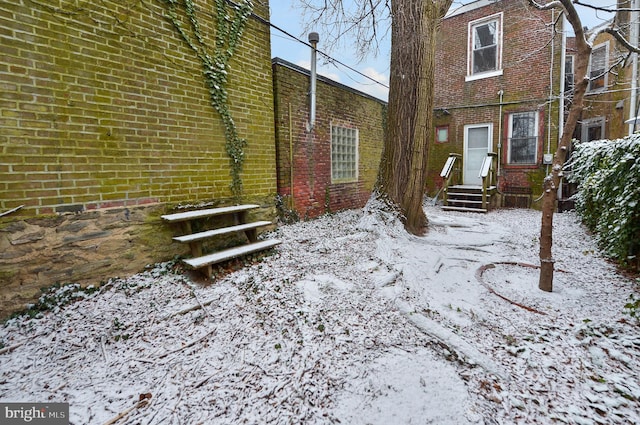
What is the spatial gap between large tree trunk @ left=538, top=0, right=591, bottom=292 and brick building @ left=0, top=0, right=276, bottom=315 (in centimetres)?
359

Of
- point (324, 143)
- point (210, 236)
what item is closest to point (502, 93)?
point (324, 143)

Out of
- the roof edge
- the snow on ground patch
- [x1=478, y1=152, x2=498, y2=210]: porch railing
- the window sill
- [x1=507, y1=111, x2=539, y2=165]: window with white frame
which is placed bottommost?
the snow on ground patch

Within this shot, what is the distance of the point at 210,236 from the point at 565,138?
357 centimetres

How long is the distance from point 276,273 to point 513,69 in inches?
377

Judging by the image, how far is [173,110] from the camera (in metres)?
3.17

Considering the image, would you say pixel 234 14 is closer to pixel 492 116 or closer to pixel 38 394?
pixel 38 394

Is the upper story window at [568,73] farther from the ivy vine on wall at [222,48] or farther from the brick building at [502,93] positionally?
the ivy vine on wall at [222,48]

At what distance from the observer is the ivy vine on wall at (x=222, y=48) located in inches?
127

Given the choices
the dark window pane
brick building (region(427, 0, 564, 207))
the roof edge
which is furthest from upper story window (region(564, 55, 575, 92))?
the roof edge

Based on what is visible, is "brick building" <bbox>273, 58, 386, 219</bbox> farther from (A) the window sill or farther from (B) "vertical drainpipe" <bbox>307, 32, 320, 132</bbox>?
(A) the window sill

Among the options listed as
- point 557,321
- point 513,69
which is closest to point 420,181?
point 557,321

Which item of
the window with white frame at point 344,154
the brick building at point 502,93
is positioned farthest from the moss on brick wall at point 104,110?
the brick building at point 502,93

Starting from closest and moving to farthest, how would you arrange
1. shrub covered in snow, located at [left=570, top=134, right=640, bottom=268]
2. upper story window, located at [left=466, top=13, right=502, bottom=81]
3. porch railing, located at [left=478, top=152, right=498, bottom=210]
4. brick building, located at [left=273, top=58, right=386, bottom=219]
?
shrub covered in snow, located at [left=570, top=134, right=640, bottom=268]
brick building, located at [left=273, top=58, right=386, bottom=219]
porch railing, located at [left=478, top=152, right=498, bottom=210]
upper story window, located at [left=466, top=13, right=502, bottom=81]

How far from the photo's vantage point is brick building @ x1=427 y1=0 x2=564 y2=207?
25.9ft
